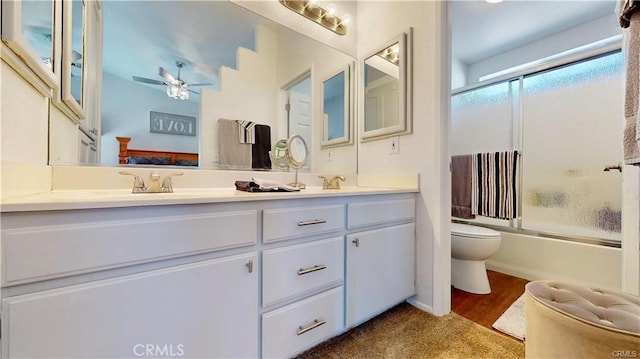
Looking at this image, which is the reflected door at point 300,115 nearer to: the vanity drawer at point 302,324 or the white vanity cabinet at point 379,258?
the white vanity cabinet at point 379,258

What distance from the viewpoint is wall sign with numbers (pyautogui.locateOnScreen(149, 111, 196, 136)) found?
119 centimetres

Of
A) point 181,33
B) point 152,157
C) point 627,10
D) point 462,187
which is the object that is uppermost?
point 181,33

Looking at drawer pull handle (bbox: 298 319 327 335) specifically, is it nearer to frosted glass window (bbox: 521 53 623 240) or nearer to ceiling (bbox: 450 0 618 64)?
frosted glass window (bbox: 521 53 623 240)

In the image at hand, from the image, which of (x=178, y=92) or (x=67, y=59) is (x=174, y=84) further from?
(x=67, y=59)

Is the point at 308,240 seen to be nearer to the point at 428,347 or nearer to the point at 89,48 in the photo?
the point at 428,347

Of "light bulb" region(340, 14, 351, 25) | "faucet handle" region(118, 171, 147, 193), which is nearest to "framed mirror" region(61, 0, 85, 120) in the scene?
"faucet handle" region(118, 171, 147, 193)

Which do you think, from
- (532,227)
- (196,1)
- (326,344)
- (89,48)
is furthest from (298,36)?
(532,227)

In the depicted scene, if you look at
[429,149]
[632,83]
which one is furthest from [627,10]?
[429,149]

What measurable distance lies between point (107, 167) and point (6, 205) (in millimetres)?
629

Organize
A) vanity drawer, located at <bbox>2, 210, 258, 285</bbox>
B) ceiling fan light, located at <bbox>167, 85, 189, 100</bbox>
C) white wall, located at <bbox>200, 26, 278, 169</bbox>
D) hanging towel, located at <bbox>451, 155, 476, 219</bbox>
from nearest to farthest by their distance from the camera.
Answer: vanity drawer, located at <bbox>2, 210, 258, 285</bbox> → ceiling fan light, located at <bbox>167, 85, 189, 100</bbox> → white wall, located at <bbox>200, 26, 278, 169</bbox> → hanging towel, located at <bbox>451, 155, 476, 219</bbox>

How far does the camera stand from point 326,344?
1.19 m

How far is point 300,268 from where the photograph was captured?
3.41 ft

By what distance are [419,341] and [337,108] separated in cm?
159

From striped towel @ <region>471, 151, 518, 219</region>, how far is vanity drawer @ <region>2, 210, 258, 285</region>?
222 cm
